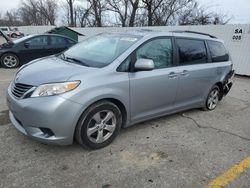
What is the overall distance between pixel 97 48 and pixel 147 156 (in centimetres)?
184

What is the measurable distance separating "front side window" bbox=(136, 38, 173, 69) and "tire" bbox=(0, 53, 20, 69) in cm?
737

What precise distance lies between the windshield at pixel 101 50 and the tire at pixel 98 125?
1.97ft

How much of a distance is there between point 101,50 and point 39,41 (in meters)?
7.06

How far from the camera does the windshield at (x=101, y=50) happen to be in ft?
12.5

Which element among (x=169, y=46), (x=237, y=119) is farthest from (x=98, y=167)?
(x=237, y=119)

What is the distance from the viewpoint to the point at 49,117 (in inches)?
123

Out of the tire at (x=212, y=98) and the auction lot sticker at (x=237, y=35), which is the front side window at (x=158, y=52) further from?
the auction lot sticker at (x=237, y=35)

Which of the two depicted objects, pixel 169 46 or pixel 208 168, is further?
pixel 169 46

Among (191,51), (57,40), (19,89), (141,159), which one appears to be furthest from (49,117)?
(57,40)

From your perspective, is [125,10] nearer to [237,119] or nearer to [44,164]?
[237,119]

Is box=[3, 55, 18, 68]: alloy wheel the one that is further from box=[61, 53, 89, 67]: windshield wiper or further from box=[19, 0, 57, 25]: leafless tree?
box=[19, 0, 57, 25]: leafless tree

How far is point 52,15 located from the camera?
198 ft

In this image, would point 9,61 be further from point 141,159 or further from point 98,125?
point 141,159

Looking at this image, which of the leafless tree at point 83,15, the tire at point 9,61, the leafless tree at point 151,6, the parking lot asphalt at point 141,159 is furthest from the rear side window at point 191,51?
the leafless tree at point 83,15
